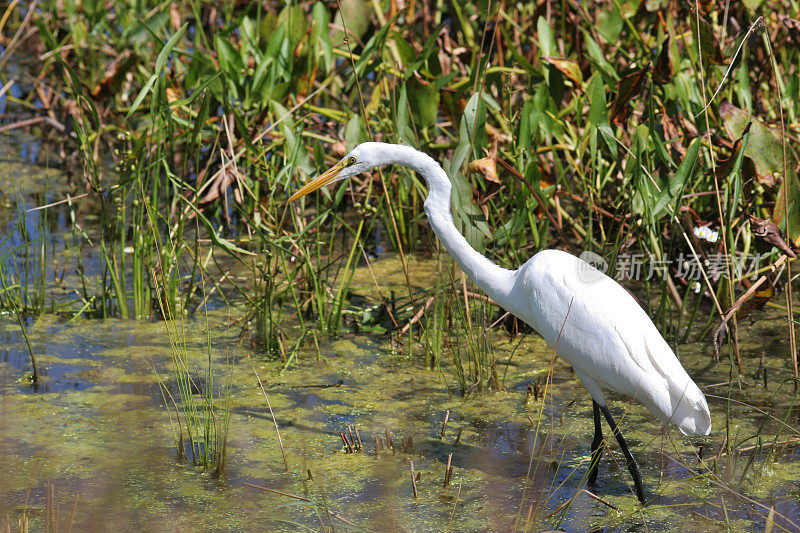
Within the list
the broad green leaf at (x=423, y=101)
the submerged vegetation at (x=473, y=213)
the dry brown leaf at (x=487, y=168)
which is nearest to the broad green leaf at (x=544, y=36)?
the submerged vegetation at (x=473, y=213)

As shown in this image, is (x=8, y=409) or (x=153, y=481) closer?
(x=153, y=481)

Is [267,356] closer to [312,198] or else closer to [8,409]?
[8,409]

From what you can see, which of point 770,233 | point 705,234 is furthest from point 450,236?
point 705,234

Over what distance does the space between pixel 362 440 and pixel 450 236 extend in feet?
2.45

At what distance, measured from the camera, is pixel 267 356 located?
3.59m

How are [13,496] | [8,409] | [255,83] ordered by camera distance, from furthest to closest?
[255,83] → [8,409] → [13,496]

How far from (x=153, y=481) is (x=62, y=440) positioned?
1.38 ft

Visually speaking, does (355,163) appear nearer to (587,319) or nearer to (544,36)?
(587,319)

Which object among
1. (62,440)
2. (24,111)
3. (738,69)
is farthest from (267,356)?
(24,111)

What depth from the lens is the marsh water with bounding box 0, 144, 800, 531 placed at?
8.45ft

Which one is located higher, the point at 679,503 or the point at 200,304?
the point at 200,304

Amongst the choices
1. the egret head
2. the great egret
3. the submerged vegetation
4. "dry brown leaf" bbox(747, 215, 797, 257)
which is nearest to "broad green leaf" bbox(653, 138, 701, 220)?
the submerged vegetation

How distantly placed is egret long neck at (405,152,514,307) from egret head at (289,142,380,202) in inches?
4.2

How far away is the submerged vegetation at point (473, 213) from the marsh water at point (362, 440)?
0.11ft
